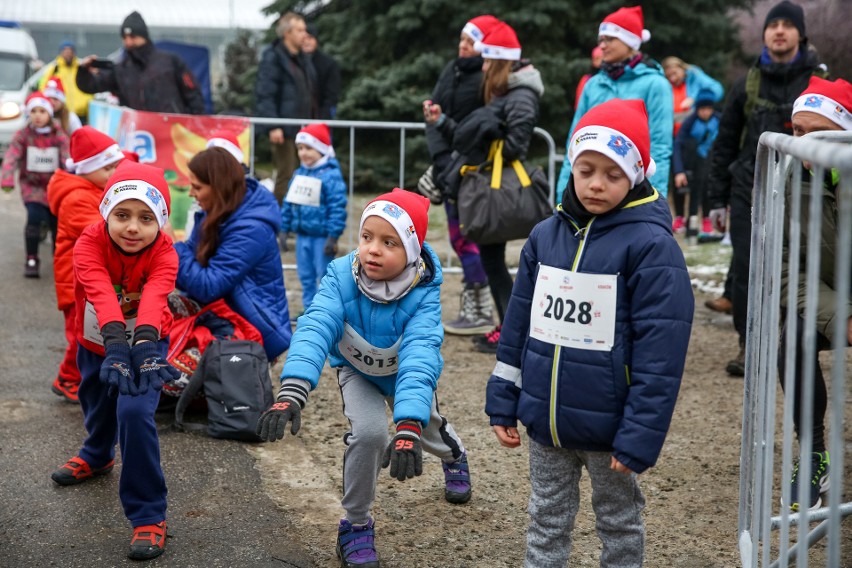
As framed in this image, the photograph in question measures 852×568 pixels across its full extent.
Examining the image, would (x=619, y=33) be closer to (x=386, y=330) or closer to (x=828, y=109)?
(x=828, y=109)

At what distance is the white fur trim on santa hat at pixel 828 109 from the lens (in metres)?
4.18

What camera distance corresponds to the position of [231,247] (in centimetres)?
529

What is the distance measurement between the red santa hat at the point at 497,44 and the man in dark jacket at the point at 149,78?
4.75 metres

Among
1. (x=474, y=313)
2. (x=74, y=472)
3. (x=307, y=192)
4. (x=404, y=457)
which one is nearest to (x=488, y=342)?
(x=474, y=313)

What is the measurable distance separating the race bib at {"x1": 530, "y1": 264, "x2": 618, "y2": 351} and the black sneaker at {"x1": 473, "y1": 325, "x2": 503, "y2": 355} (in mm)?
3830

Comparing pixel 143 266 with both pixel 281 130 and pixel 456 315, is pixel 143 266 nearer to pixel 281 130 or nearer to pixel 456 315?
pixel 456 315

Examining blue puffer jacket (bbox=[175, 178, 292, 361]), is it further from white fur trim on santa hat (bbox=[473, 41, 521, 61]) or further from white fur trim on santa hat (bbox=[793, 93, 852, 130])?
white fur trim on santa hat (bbox=[793, 93, 852, 130])

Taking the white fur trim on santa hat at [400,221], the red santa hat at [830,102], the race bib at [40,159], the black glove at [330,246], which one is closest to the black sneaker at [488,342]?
the black glove at [330,246]

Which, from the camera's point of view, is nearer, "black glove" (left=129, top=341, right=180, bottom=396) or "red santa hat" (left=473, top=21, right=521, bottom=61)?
"black glove" (left=129, top=341, right=180, bottom=396)

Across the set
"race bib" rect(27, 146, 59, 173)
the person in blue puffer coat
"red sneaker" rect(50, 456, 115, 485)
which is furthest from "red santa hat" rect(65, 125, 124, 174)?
"race bib" rect(27, 146, 59, 173)

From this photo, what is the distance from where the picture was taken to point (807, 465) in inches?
99.3

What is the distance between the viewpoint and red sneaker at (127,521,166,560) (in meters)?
3.76

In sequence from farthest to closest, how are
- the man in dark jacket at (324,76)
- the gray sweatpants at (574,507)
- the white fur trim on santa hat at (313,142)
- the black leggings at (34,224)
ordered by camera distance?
the man in dark jacket at (324,76)
the black leggings at (34,224)
the white fur trim on santa hat at (313,142)
the gray sweatpants at (574,507)

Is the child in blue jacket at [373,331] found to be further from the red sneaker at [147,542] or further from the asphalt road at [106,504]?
the red sneaker at [147,542]
